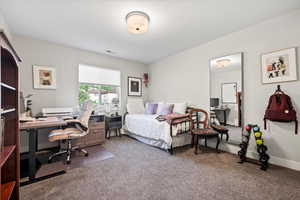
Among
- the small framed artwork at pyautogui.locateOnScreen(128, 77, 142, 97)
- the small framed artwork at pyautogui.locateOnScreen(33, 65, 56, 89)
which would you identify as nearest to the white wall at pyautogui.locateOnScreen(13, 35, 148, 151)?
the small framed artwork at pyautogui.locateOnScreen(33, 65, 56, 89)

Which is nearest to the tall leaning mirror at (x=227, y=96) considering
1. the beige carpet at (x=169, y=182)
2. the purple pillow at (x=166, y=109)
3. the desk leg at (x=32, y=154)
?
the beige carpet at (x=169, y=182)

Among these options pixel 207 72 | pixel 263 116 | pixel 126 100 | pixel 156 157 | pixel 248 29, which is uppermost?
pixel 248 29

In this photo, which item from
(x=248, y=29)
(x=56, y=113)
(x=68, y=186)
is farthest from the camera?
(x=56, y=113)

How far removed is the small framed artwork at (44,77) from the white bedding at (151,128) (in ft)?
6.80

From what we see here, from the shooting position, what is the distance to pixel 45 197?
1466 mm

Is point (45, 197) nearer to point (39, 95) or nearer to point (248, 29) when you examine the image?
point (39, 95)

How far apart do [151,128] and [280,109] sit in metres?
2.23

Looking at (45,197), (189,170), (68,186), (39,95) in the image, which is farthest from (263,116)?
(39,95)

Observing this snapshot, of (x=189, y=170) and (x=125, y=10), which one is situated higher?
(x=125, y=10)

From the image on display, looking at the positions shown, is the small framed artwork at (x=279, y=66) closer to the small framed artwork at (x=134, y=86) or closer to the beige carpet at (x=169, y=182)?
the beige carpet at (x=169, y=182)

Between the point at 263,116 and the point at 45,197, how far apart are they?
10.8ft

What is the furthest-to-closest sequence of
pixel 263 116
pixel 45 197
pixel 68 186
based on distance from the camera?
1. pixel 263 116
2. pixel 68 186
3. pixel 45 197

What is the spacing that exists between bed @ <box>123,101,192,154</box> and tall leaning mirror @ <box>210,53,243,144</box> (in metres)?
0.70

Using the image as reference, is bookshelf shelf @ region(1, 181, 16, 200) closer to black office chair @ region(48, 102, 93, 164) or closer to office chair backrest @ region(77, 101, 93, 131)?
black office chair @ region(48, 102, 93, 164)
